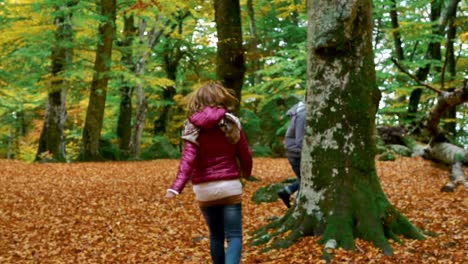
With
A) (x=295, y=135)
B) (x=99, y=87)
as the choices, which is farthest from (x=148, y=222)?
(x=99, y=87)

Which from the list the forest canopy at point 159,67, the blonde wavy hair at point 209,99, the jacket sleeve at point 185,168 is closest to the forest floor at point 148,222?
the jacket sleeve at point 185,168

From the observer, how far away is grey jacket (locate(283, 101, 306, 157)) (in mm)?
5918

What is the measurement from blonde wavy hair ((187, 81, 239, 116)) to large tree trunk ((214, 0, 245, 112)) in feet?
18.1

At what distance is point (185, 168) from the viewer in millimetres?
3354

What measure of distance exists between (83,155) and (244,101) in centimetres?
807

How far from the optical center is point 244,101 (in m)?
21.2

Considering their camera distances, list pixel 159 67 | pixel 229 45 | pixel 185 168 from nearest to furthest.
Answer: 1. pixel 185 168
2. pixel 229 45
3. pixel 159 67

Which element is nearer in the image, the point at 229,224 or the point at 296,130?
the point at 229,224

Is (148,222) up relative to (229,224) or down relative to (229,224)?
down

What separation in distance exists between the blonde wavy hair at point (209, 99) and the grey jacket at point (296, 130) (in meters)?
2.51

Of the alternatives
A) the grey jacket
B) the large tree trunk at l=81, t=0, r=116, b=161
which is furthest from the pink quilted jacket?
the large tree trunk at l=81, t=0, r=116, b=161

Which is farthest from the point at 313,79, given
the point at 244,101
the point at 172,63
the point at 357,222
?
the point at 172,63

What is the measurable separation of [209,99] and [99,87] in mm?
11919

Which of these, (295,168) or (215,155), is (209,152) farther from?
(295,168)
